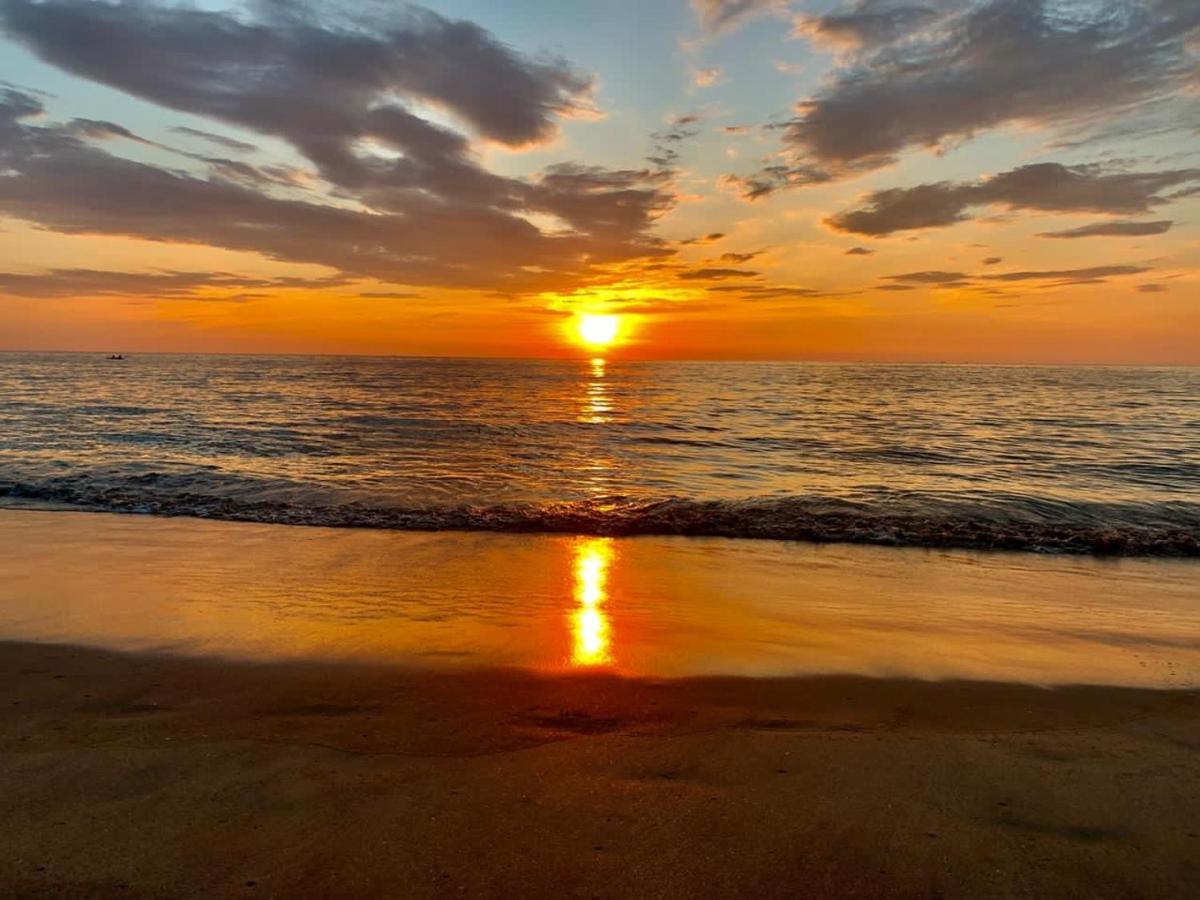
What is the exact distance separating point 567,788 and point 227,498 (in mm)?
12979

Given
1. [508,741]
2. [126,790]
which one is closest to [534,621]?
[508,741]

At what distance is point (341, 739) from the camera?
4258 mm

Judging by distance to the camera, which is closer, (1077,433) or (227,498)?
(227,498)

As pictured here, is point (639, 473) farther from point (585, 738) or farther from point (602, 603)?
point (585, 738)

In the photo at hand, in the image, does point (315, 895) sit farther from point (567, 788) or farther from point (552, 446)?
point (552, 446)

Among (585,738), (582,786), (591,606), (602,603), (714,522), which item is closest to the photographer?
(582,786)

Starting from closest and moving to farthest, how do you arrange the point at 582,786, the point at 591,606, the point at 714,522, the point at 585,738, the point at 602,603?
the point at 582,786 < the point at 585,738 < the point at 591,606 < the point at 602,603 < the point at 714,522

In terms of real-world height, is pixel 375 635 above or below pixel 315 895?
below

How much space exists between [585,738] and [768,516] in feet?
30.2

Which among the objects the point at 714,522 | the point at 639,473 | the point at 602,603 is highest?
the point at 602,603

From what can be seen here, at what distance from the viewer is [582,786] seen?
370 centimetres

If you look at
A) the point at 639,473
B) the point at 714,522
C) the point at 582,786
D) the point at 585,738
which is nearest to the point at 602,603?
the point at 585,738

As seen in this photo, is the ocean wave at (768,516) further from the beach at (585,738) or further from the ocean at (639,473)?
the beach at (585,738)

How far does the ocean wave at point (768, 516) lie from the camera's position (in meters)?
11.6
